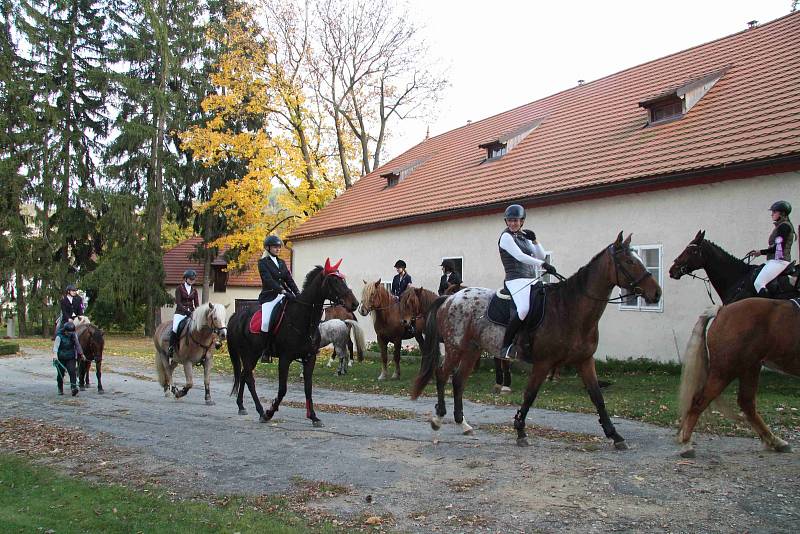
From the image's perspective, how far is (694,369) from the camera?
7176 mm

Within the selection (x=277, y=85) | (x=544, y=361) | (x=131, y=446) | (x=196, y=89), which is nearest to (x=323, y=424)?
(x=131, y=446)

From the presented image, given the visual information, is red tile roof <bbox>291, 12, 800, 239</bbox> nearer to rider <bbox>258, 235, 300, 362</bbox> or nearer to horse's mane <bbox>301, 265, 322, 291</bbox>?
horse's mane <bbox>301, 265, 322, 291</bbox>

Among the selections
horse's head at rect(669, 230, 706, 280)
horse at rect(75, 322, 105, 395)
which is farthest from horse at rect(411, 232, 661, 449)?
horse at rect(75, 322, 105, 395)

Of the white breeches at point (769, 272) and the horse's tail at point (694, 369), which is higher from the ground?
the white breeches at point (769, 272)

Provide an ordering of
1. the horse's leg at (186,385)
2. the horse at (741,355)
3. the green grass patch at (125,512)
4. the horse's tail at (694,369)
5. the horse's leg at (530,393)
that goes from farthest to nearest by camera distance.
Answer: the horse's leg at (186,385) → the horse's leg at (530,393) → the horse's tail at (694,369) → the horse at (741,355) → the green grass patch at (125,512)

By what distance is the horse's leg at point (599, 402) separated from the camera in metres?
7.43

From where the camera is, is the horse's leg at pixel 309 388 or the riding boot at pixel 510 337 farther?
the horse's leg at pixel 309 388

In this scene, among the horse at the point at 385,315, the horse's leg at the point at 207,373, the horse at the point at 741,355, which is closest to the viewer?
the horse at the point at 741,355

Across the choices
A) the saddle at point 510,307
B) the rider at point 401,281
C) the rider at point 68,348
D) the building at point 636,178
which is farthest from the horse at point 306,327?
the building at point 636,178

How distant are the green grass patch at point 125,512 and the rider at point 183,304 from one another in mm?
5953

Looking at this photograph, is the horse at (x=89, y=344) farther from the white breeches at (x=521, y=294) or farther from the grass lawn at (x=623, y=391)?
the white breeches at (x=521, y=294)

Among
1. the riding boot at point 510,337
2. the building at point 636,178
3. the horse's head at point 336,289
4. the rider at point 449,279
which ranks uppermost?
the building at point 636,178

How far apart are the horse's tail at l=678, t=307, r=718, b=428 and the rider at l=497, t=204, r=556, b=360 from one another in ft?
6.11

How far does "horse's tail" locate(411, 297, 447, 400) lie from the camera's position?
9047 millimetres
